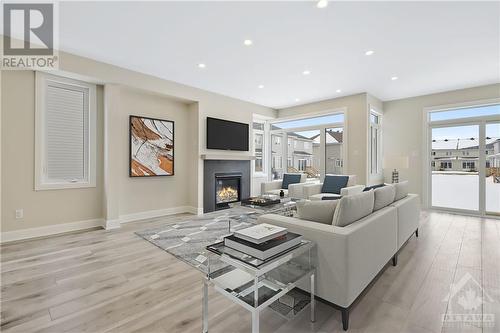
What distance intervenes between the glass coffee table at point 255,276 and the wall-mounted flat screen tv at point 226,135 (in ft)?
13.0

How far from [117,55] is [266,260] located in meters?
3.84

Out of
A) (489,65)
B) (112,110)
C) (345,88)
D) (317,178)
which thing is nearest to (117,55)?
(112,110)

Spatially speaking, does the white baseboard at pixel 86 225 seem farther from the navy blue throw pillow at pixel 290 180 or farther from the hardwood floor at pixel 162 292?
the navy blue throw pillow at pixel 290 180

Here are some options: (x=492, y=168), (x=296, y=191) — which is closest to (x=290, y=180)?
(x=296, y=191)

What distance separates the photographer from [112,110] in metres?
4.10

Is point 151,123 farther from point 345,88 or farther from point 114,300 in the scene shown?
point 345,88

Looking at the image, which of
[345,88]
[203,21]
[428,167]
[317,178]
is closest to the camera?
[203,21]

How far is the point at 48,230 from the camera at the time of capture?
3.61m

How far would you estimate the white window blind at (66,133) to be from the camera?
3.67 metres

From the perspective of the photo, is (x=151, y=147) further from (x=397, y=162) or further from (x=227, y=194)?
(x=397, y=162)

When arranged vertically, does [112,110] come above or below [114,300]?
above

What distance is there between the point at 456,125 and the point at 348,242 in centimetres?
561

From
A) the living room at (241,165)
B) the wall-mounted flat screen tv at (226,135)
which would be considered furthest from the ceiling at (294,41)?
the wall-mounted flat screen tv at (226,135)

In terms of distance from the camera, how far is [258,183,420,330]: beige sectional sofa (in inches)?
63.7
